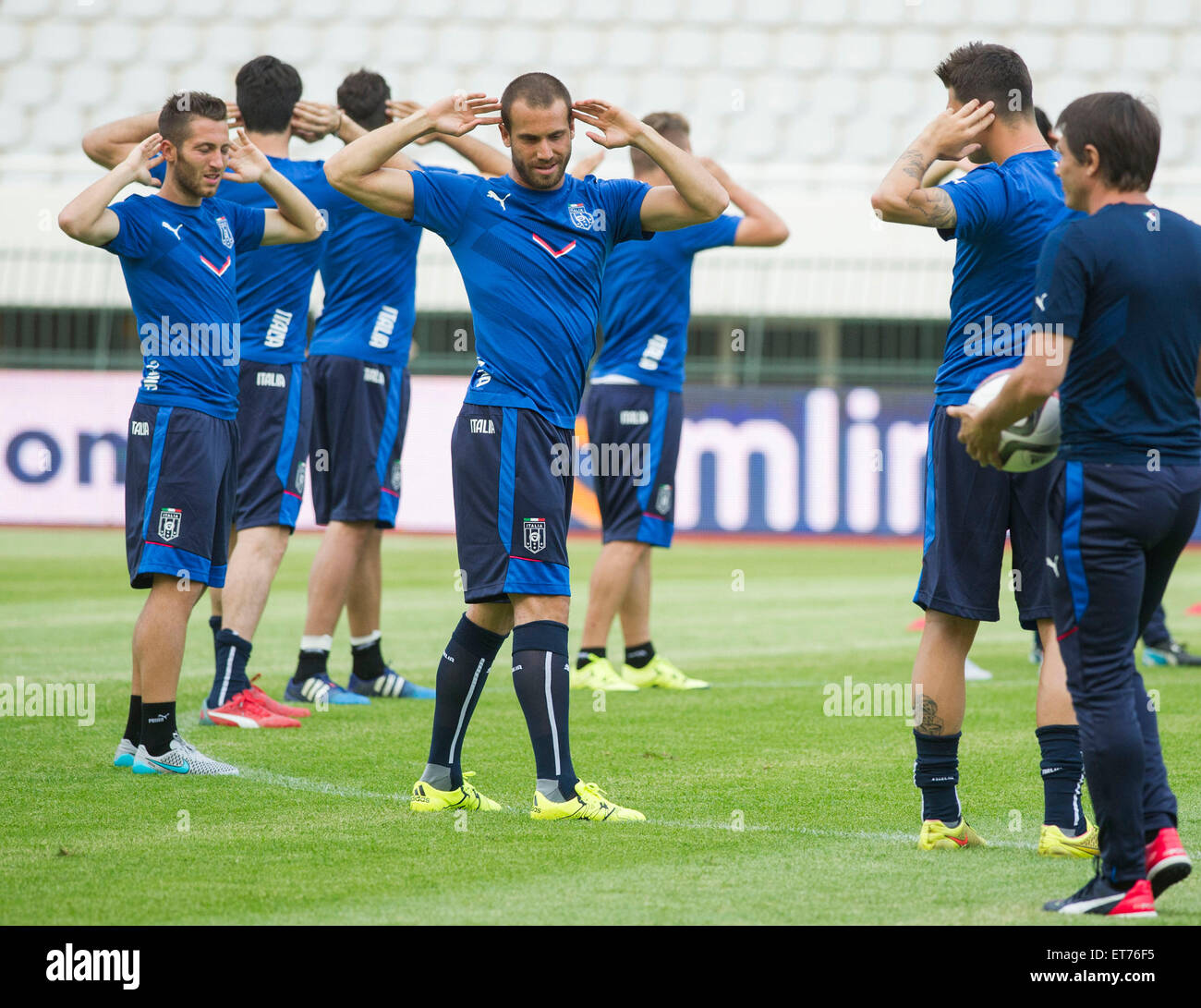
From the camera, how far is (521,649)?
4.86 meters

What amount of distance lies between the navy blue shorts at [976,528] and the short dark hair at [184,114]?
289 centimetres

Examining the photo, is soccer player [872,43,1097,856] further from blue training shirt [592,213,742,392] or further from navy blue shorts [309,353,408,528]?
blue training shirt [592,213,742,392]

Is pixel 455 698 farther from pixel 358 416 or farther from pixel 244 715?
pixel 358 416

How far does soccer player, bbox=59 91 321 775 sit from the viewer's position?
553 centimetres

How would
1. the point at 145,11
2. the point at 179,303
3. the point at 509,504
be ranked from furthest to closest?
the point at 145,11, the point at 179,303, the point at 509,504

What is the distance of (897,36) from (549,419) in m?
21.4

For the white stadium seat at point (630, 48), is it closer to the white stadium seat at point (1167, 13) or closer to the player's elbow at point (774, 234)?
the white stadium seat at point (1167, 13)

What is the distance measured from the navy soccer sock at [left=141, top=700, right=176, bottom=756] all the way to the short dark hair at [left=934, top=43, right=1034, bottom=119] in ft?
11.2

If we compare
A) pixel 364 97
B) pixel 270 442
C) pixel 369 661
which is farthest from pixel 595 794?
pixel 364 97

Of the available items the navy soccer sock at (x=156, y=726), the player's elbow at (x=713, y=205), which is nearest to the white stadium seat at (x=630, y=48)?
the player's elbow at (x=713, y=205)

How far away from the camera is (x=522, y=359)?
4.90 metres

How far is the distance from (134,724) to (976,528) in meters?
3.16

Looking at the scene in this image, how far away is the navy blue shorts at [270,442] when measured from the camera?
7.07m
